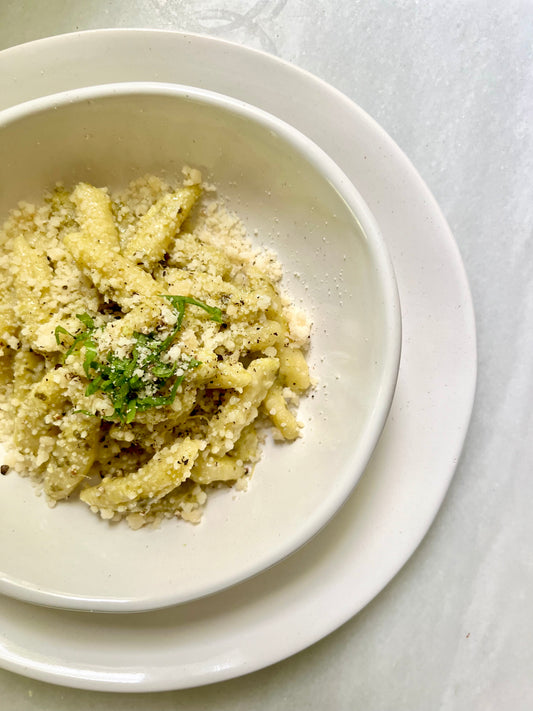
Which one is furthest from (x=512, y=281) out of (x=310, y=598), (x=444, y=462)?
(x=310, y=598)

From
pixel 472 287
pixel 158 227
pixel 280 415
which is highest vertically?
pixel 472 287

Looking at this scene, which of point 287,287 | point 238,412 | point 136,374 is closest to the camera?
point 136,374

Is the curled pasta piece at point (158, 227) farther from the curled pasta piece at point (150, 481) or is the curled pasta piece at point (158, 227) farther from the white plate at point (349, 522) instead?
the curled pasta piece at point (150, 481)

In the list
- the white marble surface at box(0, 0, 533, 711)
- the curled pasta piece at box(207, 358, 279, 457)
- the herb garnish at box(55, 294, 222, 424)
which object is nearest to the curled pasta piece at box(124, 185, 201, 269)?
the herb garnish at box(55, 294, 222, 424)

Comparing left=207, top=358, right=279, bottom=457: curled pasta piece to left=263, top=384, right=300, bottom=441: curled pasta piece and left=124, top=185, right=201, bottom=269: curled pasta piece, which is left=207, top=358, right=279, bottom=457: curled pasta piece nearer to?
left=263, top=384, right=300, bottom=441: curled pasta piece

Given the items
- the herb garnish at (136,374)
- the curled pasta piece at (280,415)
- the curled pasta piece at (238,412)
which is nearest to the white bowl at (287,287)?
the curled pasta piece at (280,415)

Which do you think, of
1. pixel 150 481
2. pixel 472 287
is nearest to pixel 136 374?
pixel 150 481

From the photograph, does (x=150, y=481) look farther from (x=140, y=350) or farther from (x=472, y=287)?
(x=472, y=287)
